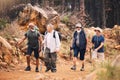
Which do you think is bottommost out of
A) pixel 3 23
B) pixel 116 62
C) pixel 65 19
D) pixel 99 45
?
pixel 116 62

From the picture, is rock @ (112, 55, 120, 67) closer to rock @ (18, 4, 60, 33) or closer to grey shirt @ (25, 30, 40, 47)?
grey shirt @ (25, 30, 40, 47)

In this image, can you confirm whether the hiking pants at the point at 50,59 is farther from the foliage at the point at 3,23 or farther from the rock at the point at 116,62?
the foliage at the point at 3,23

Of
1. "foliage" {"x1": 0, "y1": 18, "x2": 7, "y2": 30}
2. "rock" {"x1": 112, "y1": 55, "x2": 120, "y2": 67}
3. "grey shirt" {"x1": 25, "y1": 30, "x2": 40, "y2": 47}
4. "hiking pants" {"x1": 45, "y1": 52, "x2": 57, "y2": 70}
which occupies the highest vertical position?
"foliage" {"x1": 0, "y1": 18, "x2": 7, "y2": 30}

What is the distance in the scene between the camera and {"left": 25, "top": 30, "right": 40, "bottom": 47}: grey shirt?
13.7m

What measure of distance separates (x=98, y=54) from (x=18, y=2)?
1164cm

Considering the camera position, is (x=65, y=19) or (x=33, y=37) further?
(x=65, y=19)

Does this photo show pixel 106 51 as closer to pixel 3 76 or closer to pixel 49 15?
pixel 49 15

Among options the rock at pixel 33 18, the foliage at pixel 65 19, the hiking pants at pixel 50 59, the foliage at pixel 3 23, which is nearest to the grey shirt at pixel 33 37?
the hiking pants at pixel 50 59

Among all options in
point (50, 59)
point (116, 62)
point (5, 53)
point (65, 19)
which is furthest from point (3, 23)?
point (116, 62)

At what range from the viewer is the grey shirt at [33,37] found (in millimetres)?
13727

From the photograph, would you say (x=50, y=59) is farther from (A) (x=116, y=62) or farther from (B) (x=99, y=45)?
(A) (x=116, y=62)

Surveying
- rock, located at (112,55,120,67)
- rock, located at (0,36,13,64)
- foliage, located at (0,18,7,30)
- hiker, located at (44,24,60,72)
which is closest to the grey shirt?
hiker, located at (44,24,60,72)

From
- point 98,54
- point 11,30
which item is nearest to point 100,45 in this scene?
point 98,54

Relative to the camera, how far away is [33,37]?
542 inches
